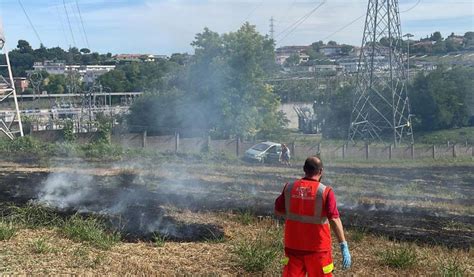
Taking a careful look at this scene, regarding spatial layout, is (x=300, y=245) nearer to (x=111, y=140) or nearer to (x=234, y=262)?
(x=234, y=262)

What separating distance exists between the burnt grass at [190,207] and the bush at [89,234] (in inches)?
25.9

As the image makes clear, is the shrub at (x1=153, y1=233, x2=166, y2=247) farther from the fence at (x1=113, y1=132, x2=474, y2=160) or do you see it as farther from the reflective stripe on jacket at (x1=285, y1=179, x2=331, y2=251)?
the fence at (x1=113, y1=132, x2=474, y2=160)

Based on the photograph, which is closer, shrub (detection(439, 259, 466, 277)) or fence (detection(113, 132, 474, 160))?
shrub (detection(439, 259, 466, 277))

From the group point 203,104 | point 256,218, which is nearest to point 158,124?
point 203,104

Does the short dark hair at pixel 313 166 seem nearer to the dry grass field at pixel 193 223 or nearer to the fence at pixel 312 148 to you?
the dry grass field at pixel 193 223

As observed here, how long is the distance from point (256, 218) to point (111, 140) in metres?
19.8

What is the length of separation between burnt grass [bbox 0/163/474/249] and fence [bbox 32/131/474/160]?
1005 centimetres

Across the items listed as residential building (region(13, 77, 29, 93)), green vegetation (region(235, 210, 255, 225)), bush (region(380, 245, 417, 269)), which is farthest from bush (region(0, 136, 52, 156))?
residential building (region(13, 77, 29, 93))

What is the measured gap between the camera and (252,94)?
107 ft

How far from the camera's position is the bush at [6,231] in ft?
23.4

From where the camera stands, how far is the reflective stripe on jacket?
4.80m

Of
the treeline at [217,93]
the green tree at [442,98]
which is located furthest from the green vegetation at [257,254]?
the green tree at [442,98]

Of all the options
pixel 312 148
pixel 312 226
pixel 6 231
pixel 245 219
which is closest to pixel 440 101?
pixel 312 148

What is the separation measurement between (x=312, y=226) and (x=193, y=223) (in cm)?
500
